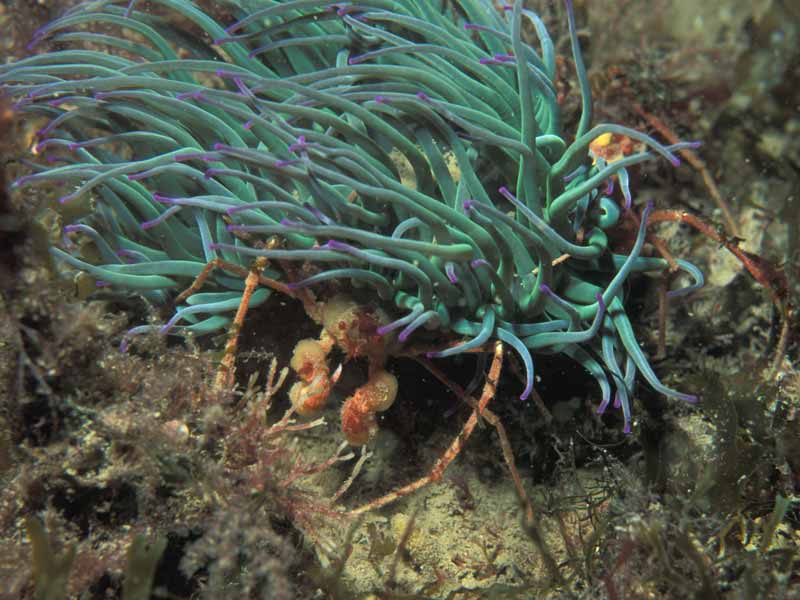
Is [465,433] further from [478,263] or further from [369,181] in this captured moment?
[369,181]

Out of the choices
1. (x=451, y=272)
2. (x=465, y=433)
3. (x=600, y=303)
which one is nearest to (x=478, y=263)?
(x=451, y=272)

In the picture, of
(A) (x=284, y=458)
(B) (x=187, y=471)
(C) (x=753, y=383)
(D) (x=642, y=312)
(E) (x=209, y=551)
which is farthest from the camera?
(D) (x=642, y=312)

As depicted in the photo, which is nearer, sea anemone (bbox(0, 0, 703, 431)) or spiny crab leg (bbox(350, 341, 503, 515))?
sea anemone (bbox(0, 0, 703, 431))

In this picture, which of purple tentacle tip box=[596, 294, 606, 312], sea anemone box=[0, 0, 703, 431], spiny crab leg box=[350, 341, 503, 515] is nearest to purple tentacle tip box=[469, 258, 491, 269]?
sea anemone box=[0, 0, 703, 431]

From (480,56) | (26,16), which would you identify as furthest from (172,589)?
(26,16)

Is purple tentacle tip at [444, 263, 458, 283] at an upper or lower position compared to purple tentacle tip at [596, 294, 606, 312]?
upper

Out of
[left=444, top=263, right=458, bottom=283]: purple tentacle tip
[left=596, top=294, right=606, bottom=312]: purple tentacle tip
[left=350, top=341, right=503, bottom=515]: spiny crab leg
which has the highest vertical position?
[left=444, top=263, right=458, bottom=283]: purple tentacle tip

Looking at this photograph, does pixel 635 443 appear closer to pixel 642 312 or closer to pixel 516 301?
pixel 642 312

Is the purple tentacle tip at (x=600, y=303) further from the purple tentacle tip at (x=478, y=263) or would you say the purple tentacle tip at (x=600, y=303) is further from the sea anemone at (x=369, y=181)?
the purple tentacle tip at (x=478, y=263)

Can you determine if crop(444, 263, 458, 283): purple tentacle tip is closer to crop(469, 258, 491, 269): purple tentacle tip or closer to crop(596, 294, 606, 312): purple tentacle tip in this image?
crop(469, 258, 491, 269): purple tentacle tip
